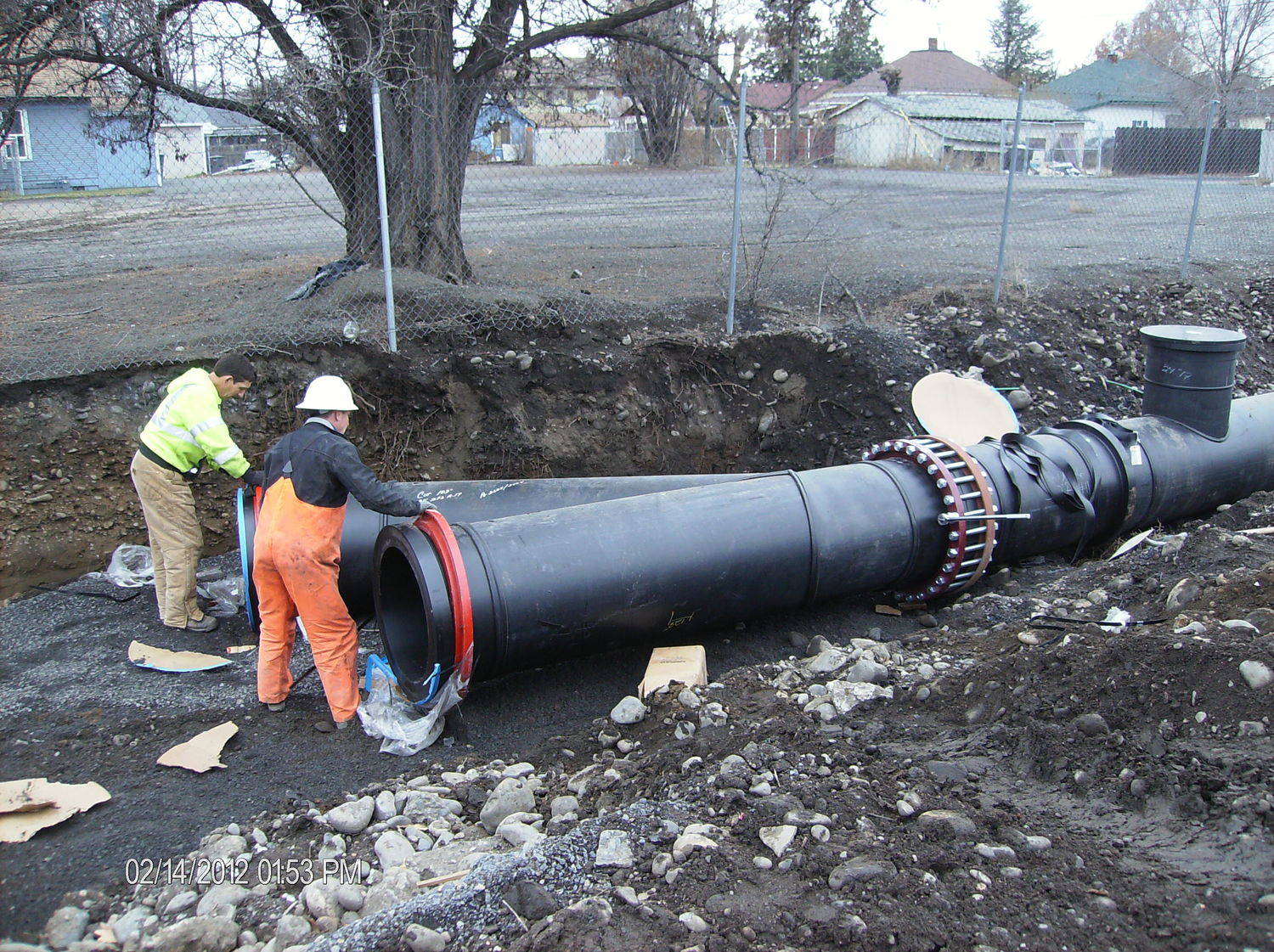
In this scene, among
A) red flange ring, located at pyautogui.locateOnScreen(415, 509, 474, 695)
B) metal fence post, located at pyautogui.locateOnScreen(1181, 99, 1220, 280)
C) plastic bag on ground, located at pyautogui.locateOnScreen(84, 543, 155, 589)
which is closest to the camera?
red flange ring, located at pyautogui.locateOnScreen(415, 509, 474, 695)

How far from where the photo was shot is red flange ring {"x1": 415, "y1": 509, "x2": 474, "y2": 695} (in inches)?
161

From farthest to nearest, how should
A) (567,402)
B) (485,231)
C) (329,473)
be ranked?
1. (485,231)
2. (567,402)
3. (329,473)

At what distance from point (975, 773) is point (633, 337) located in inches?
196

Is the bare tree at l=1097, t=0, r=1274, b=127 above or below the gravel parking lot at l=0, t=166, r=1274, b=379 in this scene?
above

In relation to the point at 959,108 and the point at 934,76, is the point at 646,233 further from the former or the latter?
the point at 934,76

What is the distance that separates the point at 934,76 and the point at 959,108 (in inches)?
718

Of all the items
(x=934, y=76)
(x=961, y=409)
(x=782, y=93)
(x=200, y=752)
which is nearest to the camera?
(x=200, y=752)

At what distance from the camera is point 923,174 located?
20047mm

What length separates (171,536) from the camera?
17.7 ft

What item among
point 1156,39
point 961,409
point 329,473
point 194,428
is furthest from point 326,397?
point 1156,39

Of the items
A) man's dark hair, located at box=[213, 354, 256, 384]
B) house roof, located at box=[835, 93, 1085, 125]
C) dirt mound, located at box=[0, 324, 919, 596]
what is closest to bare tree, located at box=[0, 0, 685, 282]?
dirt mound, located at box=[0, 324, 919, 596]

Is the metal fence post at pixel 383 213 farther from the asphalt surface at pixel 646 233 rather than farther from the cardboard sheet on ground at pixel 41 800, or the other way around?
the cardboard sheet on ground at pixel 41 800

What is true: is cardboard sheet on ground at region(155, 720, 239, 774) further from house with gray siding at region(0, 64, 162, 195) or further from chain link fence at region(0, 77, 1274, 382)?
house with gray siding at region(0, 64, 162, 195)

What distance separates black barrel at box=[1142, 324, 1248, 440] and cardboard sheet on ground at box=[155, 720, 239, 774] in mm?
5793
